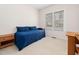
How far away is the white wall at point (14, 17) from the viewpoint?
1.82m

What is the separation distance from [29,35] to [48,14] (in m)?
0.74

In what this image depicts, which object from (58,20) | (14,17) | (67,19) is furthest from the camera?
(67,19)

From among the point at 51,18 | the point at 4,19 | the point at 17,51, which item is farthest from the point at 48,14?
the point at 17,51

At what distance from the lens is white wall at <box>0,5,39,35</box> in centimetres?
182

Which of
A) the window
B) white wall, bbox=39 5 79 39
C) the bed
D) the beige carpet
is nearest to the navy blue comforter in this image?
the bed

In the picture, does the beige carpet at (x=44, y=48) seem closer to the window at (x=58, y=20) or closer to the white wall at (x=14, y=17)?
the window at (x=58, y=20)

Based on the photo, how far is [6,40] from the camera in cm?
196

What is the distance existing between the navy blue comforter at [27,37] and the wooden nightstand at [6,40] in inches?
4.6

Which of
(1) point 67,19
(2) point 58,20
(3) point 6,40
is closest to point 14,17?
(3) point 6,40

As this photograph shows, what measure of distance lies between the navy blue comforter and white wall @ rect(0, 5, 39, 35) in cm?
21

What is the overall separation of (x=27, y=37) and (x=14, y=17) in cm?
61

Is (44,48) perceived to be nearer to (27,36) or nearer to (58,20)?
(27,36)

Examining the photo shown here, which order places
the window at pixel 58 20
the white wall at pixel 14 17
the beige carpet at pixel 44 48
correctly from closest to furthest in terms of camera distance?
the white wall at pixel 14 17 → the beige carpet at pixel 44 48 → the window at pixel 58 20

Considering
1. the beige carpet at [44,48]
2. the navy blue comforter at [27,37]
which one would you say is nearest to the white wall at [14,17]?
the navy blue comforter at [27,37]
